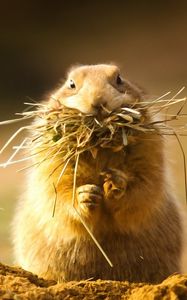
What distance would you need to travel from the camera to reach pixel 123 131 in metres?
5.11

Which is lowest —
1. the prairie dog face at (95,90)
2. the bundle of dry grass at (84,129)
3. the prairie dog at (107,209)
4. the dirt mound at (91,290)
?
the dirt mound at (91,290)

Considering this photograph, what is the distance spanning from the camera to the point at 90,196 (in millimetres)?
5027

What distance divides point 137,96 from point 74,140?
711 millimetres

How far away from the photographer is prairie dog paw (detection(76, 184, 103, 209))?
5035 millimetres

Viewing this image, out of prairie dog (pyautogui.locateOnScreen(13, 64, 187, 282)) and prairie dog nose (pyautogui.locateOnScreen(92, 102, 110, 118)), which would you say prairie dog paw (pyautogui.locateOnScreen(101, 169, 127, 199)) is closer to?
prairie dog (pyautogui.locateOnScreen(13, 64, 187, 282))

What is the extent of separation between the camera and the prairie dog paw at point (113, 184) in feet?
16.7

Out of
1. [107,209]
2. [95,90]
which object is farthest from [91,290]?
[95,90]

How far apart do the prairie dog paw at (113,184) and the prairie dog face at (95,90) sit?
0.42 m

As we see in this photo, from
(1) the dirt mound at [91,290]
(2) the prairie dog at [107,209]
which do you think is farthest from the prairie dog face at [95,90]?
(1) the dirt mound at [91,290]

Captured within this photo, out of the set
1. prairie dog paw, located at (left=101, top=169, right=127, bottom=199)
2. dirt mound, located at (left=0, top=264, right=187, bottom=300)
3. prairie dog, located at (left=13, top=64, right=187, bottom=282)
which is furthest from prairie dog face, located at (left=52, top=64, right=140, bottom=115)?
dirt mound, located at (left=0, top=264, right=187, bottom=300)

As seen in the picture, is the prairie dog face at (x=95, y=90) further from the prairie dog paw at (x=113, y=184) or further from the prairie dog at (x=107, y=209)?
the prairie dog paw at (x=113, y=184)

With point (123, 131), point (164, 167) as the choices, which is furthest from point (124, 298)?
point (164, 167)

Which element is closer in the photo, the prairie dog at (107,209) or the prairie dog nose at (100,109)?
the prairie dog nose at (100,109)

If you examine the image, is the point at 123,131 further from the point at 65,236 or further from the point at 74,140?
the point at 65,236
